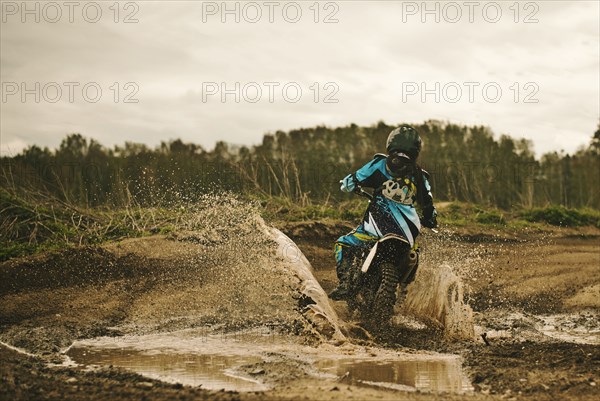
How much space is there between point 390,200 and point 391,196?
0.05m

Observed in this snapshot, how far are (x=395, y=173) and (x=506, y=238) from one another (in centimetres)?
1030

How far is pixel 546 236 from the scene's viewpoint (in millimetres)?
18969

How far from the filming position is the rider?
28.0ft

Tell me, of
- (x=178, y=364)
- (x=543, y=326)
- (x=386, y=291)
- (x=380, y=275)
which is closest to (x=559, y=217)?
(x=543, y=326)

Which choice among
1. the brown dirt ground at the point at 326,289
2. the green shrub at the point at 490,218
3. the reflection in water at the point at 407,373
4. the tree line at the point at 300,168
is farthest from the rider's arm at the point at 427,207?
the green shrub at the point at 490,218

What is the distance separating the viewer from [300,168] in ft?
68.0

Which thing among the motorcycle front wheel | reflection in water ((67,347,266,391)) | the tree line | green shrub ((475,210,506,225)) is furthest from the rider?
green shrub ((475,210,506,225))

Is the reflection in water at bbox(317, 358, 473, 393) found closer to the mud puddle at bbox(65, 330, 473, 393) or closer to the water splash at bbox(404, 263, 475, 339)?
the mud puddle at bbox(65, 330, 473, 393)

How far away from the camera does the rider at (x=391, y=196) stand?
28.0 ft

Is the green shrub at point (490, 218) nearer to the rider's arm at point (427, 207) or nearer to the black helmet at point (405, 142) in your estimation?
the rider's arm at point (427, 207)

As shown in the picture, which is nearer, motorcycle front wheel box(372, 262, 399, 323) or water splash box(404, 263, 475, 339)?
motorcycle front wheel box(372, 262, 399, 323)

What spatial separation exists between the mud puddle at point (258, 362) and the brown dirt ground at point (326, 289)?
0.26m

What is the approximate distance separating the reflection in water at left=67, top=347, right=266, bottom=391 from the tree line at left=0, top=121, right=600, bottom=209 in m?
8.23

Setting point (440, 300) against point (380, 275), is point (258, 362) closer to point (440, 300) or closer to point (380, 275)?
point (380, 275)
